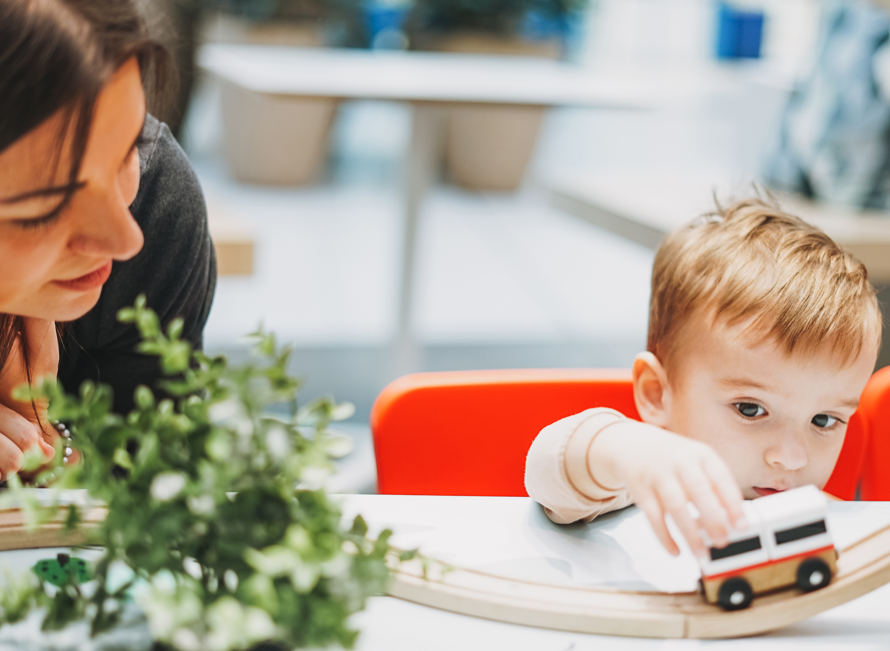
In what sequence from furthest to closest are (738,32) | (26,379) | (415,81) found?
(738,32)
(415,81)
(26,379)

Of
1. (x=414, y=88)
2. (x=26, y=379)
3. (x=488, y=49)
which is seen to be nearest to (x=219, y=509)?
(x=26, y=379)

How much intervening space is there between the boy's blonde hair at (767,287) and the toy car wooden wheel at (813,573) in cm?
29

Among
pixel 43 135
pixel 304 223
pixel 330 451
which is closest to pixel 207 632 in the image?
pixel 330 451

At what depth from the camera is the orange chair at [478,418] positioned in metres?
0.83

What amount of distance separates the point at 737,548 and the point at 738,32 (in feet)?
13.3

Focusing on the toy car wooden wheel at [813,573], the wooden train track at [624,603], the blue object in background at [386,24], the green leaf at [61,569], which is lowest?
the wooden train track at [624,603]

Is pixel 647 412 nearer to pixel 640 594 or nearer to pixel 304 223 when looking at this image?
pixel 640 594

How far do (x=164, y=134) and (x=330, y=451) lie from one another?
58cm

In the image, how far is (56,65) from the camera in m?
0.40

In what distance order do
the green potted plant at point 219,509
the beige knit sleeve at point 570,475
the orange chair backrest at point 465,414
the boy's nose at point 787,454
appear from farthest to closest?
the orange chair backrest at point 465,414 < the boy's nose at point 787,454 < the beige knit sleeve at point 570,475 < the green potted plant at point 219,509

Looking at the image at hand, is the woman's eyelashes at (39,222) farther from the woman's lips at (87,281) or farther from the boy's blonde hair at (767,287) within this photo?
the boy's blonde hair at (767,287)

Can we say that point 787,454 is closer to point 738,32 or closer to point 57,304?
point 57,304

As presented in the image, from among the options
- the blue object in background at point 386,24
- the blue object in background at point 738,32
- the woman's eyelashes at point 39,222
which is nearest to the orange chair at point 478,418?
the woman's eyelashes at point 39,222

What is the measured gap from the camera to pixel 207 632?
306 mm
